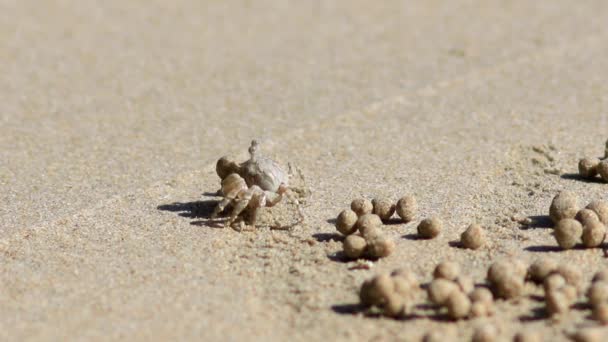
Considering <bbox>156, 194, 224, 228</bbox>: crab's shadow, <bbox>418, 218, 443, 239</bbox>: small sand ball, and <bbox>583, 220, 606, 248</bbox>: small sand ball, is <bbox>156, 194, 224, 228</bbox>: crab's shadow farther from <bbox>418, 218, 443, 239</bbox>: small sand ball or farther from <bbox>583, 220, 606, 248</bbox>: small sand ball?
<bbox>583, 220, 606, 248</bbox>: small sand ball

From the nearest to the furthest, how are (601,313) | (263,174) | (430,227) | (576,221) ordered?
(601,313) < (576,221) < (430,227) < (263,174)

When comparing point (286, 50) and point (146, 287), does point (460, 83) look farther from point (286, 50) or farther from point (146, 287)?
point (146, 287)

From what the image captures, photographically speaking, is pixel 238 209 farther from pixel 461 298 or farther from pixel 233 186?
pixel 461 298

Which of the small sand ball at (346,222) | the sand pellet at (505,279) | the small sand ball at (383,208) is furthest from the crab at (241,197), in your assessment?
the sand pellet at (505,279)

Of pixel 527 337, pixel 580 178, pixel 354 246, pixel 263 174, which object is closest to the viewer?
pixel 527 337

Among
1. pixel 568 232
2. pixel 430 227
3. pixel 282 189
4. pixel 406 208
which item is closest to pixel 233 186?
pixel 282 189

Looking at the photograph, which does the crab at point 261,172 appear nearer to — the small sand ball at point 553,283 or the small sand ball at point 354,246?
the small sand ball at point 354,246
